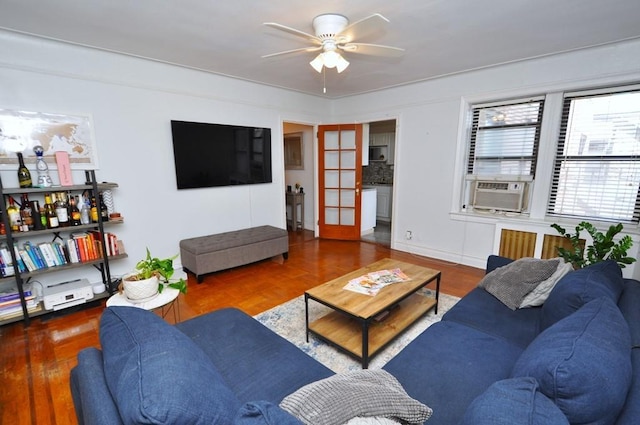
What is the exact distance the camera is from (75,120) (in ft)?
9.30

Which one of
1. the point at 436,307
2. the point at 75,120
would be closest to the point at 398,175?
the point at 436,307

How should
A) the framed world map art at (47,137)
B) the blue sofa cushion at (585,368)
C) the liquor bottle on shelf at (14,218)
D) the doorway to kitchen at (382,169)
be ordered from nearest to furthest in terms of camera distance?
1. the blue sofa cushion at (585,368)
2. the liquor bottle on shelf at (14,218)
3. the framed world map art at (47,137)
4. the doorway to kitchen at (382,169)

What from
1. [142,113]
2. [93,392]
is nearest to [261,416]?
[93,392]

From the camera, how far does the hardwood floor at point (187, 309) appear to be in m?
1.75

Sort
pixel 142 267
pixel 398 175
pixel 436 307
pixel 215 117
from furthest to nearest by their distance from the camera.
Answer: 1. pixel 398 175
2. pixel 215 117
3. pixel 436 307
4. pixel 142 267

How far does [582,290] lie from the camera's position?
4.42ft

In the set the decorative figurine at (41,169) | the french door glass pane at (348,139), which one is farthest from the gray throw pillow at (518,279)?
the decorative figurine at (41,169)

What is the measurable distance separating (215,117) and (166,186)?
1105 millimetres

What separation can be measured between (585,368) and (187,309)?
285 cm

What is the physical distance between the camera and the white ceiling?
2102 mm

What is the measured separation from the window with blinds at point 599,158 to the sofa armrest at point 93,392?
13.9ft

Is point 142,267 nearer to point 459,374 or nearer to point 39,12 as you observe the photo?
point 459,374

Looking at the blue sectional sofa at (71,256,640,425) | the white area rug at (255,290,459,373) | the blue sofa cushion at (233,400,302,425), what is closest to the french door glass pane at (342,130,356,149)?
the white area rug at (255,290,459,373)

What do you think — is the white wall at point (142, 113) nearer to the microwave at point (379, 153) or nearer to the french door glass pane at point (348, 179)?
the french door glass pane at point (348, 179)
